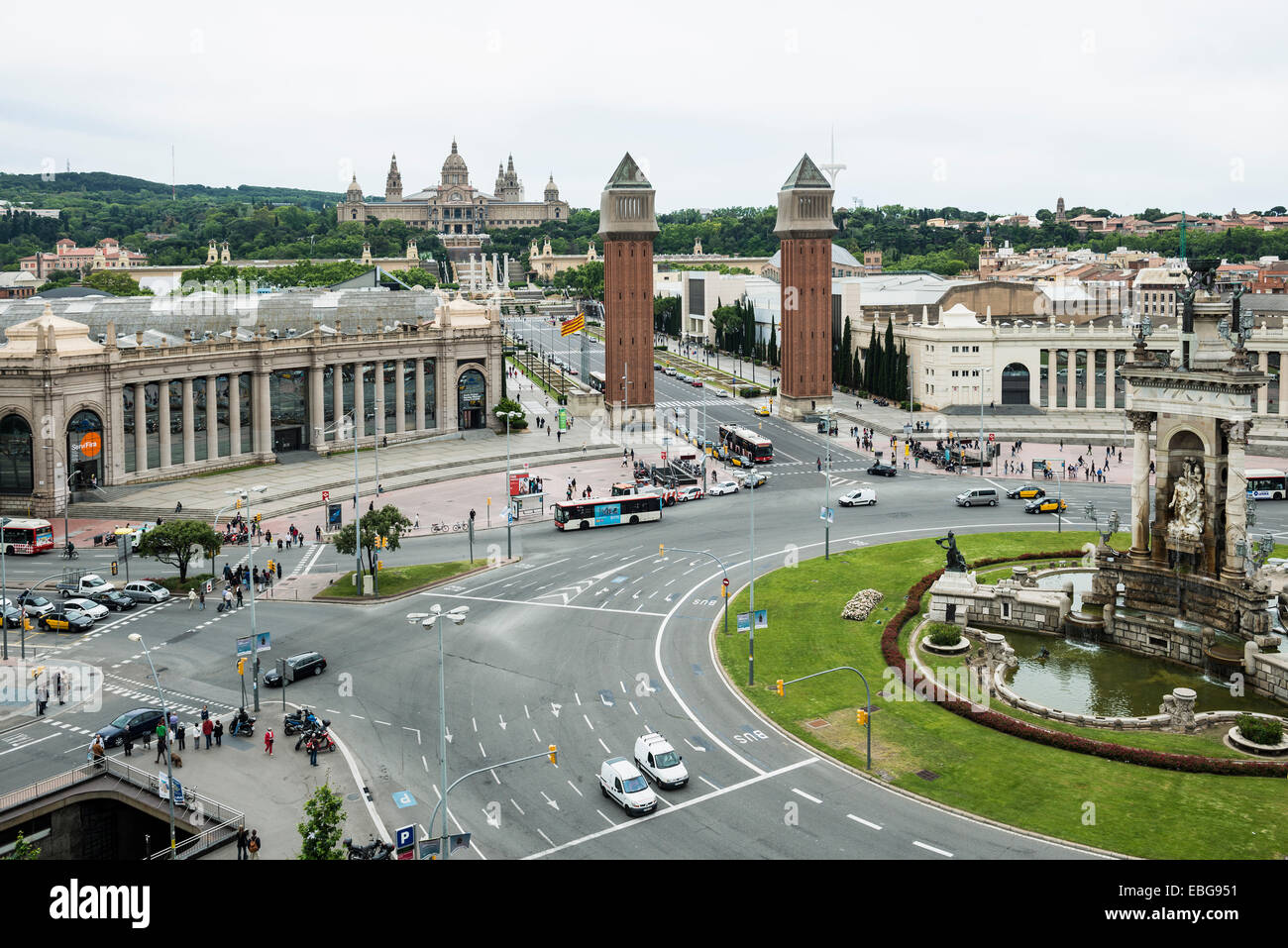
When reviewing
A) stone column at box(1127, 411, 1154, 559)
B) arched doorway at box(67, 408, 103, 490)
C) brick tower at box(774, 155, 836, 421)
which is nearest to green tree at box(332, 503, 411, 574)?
arched doorway at box(67, 408, 103, 490)

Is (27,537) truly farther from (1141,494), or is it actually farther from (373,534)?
(1141,494)

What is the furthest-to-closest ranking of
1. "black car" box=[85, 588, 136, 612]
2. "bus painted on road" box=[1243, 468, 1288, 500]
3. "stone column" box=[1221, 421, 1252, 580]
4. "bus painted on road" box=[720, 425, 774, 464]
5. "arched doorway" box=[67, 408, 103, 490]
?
"bus painted on road" box=[720, 425, 774, 464] → "arched doorway" box=[67, 408, 103, 490] → "bus painted on road" box=[1243, 468, 1288, 500] → "black car" box=[85, 588, 136, 612] → "stone column" box=[1221, 421, 1252, 580]

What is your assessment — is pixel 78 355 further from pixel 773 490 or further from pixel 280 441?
pixel 773 490

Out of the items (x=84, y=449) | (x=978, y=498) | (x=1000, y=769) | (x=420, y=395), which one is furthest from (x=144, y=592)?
(x=978, y=498)

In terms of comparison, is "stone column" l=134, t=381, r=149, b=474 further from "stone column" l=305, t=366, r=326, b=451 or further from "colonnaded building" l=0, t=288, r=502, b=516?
"stone column" l=305, t=366, r=326, b=451

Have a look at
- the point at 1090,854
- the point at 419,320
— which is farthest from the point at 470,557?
the point at 419,320

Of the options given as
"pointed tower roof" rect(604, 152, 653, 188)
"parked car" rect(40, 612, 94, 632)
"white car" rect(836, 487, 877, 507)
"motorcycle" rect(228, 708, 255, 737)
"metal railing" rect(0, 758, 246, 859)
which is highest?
"pointed tower roof" rect(604, 152, 653, 188)

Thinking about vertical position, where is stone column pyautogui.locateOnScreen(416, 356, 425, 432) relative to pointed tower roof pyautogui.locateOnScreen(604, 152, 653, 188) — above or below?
below
